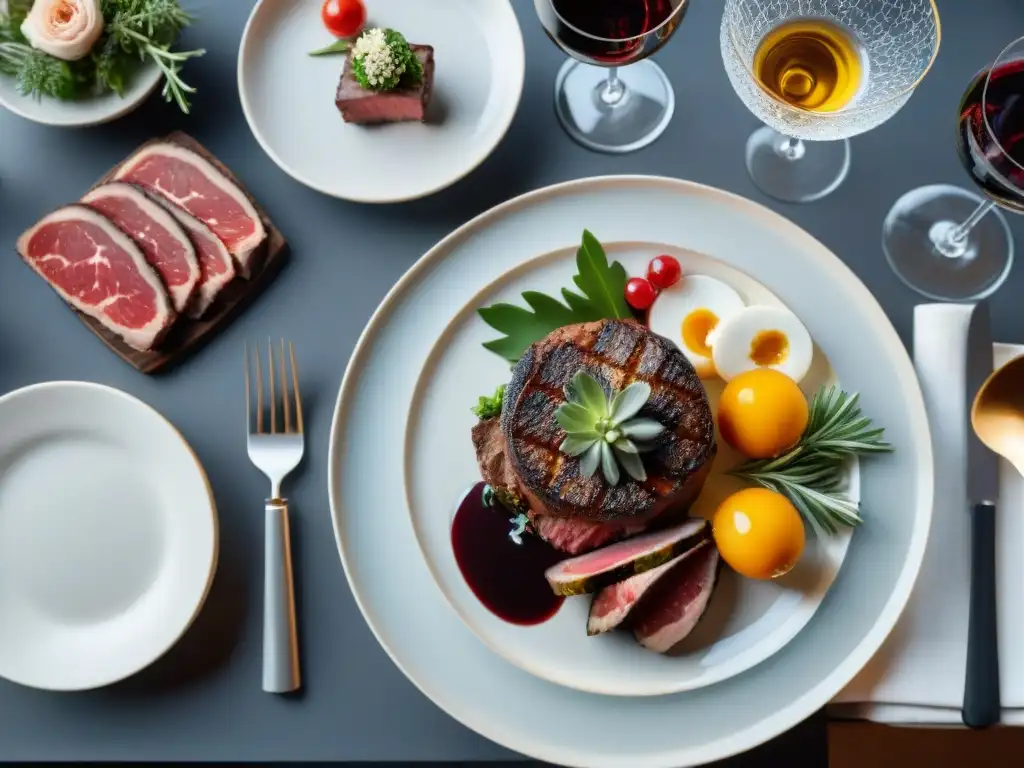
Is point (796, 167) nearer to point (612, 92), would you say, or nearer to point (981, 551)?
point (612, 92)

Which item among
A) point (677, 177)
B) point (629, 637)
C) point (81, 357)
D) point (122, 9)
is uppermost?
point (122, 9)

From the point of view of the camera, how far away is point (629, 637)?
1.78m

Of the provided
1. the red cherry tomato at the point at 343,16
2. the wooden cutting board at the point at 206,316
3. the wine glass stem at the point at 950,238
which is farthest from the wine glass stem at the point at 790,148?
the wooden cutting board at the point at 206,316

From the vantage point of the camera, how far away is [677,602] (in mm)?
1731

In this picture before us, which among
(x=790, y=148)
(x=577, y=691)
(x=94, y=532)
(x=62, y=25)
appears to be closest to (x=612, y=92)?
(x=790, y=148)

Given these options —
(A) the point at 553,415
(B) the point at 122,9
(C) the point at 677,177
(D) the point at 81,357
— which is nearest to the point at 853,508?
(A) the point at 553,415

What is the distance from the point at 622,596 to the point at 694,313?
1.93 feet

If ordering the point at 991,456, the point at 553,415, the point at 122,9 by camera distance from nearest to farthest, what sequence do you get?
the point at 553,415 → the point at 991,456 → the point at 122,9

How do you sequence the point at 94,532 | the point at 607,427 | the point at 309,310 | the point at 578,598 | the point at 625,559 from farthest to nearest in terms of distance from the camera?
the point at 309,310
the point at 94,532
the point at 578,598
the point at 625,559
the point at 607,427

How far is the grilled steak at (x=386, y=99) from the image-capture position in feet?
6.26

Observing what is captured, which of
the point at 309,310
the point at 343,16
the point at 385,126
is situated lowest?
the point at 309,310

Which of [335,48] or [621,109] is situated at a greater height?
[335,48]

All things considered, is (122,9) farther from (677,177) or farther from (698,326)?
(698,326)

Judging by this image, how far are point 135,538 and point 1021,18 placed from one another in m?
2.27
